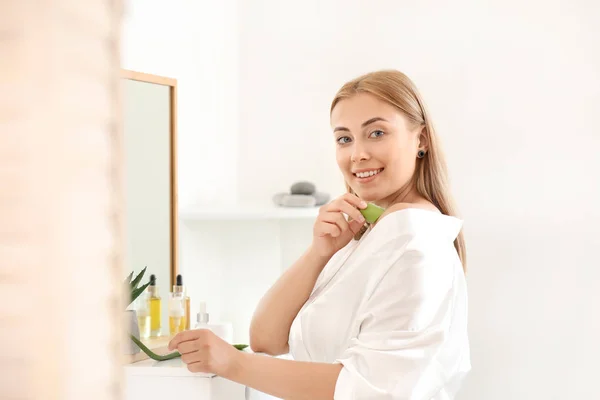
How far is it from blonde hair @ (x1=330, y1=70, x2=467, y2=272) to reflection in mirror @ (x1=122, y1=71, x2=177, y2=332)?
78cm

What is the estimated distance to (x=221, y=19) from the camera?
8.67 ft

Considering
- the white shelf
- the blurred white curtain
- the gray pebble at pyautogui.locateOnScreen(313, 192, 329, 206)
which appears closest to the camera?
the blurred white curtain

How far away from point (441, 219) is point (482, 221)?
1.00m

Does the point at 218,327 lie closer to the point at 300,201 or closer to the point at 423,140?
the point at 300,201

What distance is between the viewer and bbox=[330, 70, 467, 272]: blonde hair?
1.49 metres

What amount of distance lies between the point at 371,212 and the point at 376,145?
0.14 m

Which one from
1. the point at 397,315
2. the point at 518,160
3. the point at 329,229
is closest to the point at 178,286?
the point at 329,229

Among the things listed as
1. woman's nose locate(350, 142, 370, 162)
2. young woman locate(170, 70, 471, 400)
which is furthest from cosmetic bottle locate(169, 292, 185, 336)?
woman's nose locate(350, 142, 370, 162)

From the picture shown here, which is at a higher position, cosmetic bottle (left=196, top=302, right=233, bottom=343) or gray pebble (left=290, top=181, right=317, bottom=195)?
gray pebble (left=290, top=181, right=317, bottom=195)

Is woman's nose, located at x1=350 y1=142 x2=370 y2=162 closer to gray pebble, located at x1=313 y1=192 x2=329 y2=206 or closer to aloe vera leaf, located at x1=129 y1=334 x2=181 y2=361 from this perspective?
aloe vera leaf, located at x1=129 y1=334 x2=181 y2=361

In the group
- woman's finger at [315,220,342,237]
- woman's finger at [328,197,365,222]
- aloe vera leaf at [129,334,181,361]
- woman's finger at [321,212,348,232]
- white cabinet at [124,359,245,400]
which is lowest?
white cabinet at [124,359,245,400]

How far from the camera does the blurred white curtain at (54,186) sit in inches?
4.4

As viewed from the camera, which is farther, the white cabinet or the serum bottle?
the serum bottle

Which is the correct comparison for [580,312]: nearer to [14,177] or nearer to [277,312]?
[277,312]
